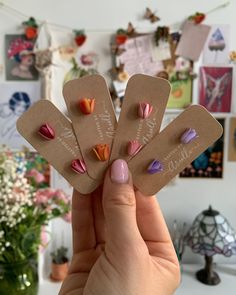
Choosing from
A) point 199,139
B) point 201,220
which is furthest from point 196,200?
point 199,139

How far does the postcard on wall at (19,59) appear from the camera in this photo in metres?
1.12

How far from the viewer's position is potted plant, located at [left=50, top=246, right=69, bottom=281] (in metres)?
1.15

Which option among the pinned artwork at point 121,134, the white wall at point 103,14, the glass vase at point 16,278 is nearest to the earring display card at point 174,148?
the pinned artwork at point 121,134

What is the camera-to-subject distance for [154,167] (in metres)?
0.56

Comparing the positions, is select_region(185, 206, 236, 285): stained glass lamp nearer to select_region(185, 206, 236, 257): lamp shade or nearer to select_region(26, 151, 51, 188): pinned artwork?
select_region(185, 206, 236, 257): lamp shade

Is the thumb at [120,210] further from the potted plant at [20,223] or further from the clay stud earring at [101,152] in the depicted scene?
the potted plant at [20,223]

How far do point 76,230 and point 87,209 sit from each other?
0.06 metres

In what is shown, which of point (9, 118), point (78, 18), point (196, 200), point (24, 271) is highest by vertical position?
point (78, 18)

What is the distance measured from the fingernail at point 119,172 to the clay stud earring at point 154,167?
0.05m

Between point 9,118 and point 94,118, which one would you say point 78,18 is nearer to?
point 9,118

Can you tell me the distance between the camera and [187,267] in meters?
1.22

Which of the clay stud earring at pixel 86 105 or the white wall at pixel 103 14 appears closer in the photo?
the clay stud earring at pixel 86 105

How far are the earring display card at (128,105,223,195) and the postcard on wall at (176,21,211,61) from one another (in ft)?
2.07

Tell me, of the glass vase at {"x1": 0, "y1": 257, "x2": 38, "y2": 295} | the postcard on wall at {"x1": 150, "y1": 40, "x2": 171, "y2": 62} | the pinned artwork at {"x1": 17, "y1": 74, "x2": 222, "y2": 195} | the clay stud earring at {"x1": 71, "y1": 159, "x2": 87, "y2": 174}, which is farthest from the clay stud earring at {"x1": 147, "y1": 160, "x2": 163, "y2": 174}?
the postcard on wall at {"x1": 150, "y1": 40, "x2": 171, "y2": 62}
